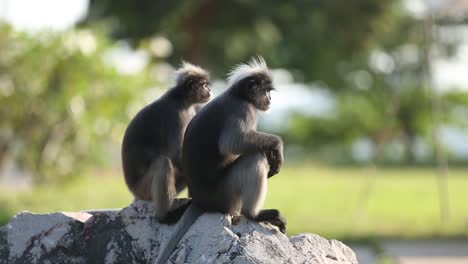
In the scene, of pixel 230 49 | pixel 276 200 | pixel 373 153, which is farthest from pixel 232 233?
pixel 373 153

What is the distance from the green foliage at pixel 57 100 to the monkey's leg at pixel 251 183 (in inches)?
407

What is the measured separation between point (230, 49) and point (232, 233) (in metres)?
22.8

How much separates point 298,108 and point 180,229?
2813cm

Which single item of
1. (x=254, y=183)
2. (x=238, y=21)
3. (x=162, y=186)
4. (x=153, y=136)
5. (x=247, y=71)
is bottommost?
(x=254, y=183)

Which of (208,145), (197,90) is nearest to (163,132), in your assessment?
(197,90)

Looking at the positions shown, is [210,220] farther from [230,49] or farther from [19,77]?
[230,49]

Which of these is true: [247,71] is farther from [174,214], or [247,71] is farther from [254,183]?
[174,214]

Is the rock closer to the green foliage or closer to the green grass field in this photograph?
the green grass field

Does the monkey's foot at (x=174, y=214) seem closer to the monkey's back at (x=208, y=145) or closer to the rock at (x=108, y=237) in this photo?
the rock at (x=108, y=237)

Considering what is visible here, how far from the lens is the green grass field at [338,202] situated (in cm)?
1346

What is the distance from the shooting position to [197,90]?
719 cm

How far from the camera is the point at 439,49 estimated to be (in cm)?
4134

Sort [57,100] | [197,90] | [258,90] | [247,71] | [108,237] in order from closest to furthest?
[258,90] < [247,71] < [108,237] < [197,90] < [57,100]

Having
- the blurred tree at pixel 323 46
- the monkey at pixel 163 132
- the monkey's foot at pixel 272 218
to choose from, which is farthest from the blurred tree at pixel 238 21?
the monkey's foot at pixel 272 218
